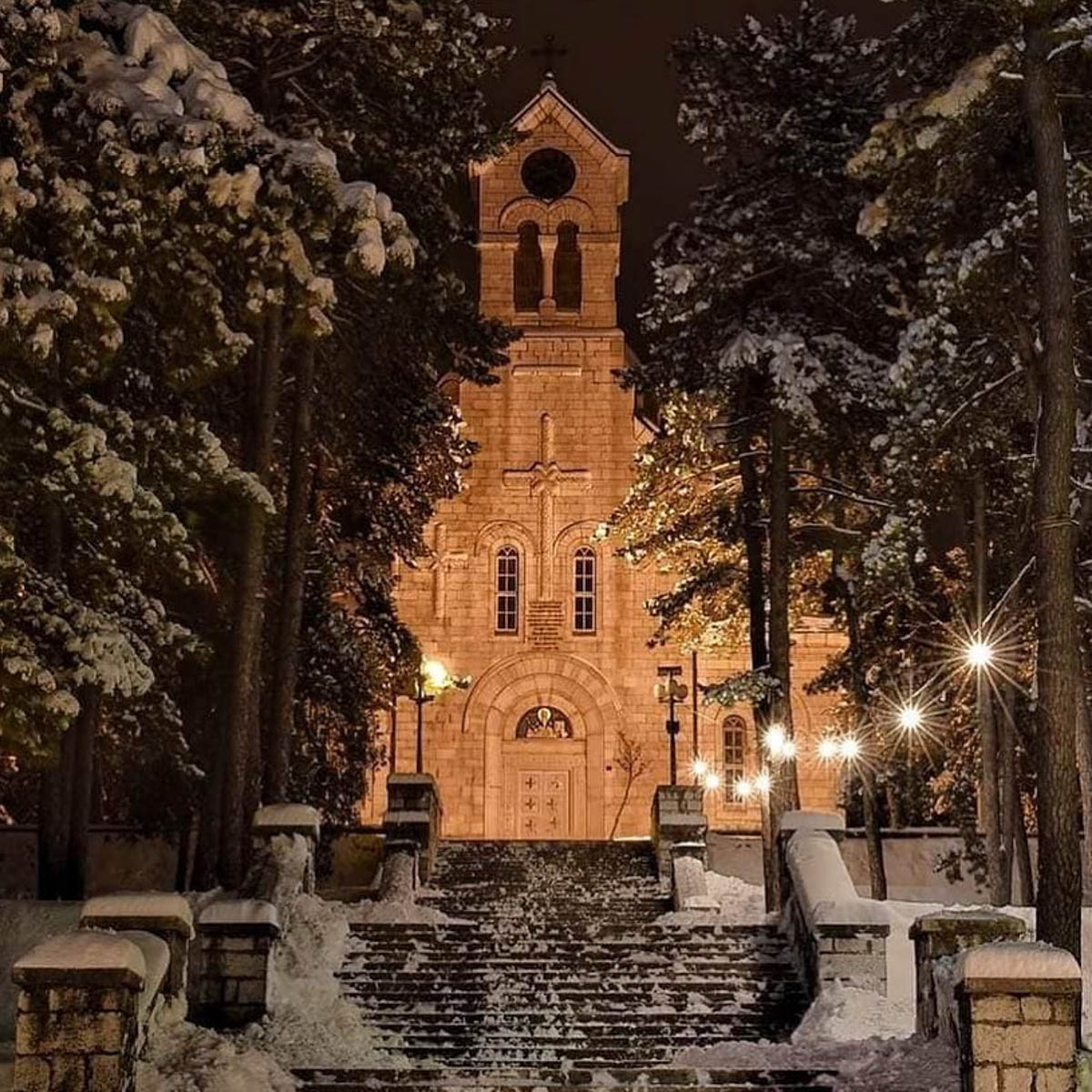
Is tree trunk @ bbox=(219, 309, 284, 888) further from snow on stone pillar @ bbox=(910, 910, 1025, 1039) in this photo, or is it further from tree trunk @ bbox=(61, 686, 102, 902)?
snow on stone pillar @ bbox=(910, 910, 1025, 1039)

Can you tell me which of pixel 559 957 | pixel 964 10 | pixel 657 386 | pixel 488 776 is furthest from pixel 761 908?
pixel 488 776

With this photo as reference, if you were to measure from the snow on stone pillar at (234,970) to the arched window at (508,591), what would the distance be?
19523 millimetres

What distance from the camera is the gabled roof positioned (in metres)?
35.9

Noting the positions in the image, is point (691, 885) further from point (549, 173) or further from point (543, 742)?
point (549, 173)

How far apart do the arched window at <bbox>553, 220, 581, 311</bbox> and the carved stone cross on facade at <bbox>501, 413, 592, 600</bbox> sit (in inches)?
116

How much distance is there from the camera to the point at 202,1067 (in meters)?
12.1

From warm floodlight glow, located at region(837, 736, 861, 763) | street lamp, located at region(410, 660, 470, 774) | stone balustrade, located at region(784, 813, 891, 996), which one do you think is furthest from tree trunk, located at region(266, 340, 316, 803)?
street lamp, located at region(410, 660, 470, 774)

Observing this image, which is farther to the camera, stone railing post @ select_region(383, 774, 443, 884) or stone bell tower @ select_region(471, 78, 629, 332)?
stone bell tower @ select_region(471, 78, 629, 332)

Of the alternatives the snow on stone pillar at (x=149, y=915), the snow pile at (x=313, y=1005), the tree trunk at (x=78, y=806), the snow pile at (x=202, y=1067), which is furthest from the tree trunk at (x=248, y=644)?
the snow pile at (x=202, y=1067)

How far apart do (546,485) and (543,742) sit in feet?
16.8

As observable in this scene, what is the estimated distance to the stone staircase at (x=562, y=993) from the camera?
1309 cm

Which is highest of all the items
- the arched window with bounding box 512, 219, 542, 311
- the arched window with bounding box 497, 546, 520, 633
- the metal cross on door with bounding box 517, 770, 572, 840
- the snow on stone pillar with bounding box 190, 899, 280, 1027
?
the arched window with bounding box 512, 219, 542, 311

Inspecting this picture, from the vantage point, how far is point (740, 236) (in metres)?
23.0

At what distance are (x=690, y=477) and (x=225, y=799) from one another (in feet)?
31.8
